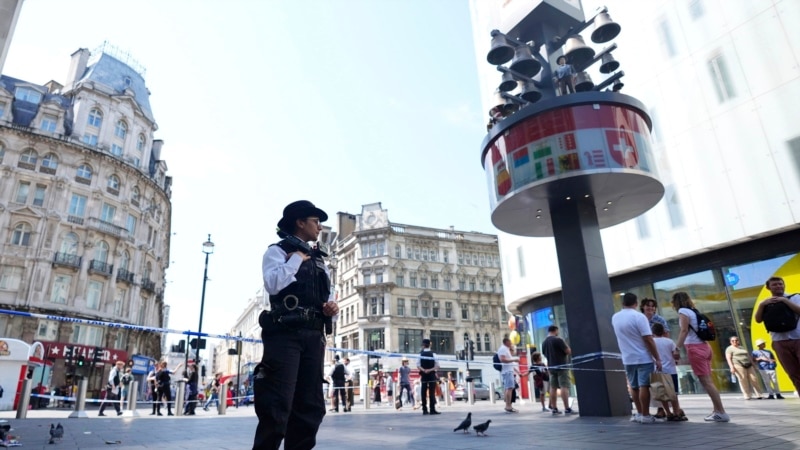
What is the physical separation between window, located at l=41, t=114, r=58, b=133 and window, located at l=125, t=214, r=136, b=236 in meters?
9.05

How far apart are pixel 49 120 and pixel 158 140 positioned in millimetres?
13097

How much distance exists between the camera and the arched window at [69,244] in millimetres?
35406

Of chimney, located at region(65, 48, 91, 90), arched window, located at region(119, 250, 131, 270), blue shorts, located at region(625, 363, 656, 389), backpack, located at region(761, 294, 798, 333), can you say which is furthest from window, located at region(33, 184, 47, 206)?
backpack, located at region(761, 294, 798, 333)

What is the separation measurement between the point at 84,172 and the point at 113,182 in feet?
7.63

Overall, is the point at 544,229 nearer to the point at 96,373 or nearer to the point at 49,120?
the point at 96,373

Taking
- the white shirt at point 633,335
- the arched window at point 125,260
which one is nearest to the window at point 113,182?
the arched window at point 125,260

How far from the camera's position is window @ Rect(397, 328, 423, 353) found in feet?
171

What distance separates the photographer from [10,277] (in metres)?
32.8

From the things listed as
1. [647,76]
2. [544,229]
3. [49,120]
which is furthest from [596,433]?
→ [49,120]

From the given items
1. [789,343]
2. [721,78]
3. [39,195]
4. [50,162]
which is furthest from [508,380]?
[50,162]

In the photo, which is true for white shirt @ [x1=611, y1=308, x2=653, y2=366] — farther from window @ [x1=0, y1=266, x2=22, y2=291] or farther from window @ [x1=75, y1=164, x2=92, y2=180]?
window @ [x1=75, y1=164, x2=92, y2=180]

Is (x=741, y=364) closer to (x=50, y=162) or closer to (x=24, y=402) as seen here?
(x=24, y=402)

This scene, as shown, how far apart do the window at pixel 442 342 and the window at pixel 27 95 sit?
45.0 metres

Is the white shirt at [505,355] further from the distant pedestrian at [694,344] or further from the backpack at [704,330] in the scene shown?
the backpack at [704,330]
